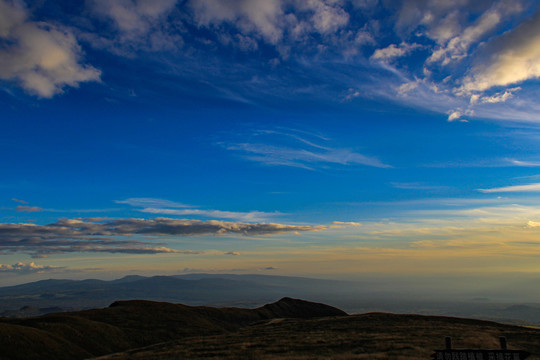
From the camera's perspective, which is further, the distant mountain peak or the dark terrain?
the distant mountain peak

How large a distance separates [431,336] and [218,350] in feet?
83.9

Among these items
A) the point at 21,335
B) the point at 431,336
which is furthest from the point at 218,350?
the point at 21,335

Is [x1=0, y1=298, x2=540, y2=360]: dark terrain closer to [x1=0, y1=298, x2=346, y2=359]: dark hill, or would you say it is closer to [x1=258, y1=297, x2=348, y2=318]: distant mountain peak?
[x1=0, y1=298, x2=346, y2=359]: dark hill

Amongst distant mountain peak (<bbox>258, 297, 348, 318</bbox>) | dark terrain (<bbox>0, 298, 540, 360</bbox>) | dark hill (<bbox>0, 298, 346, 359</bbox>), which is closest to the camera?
dark terrain (<bbox>0, 298, 540, 360</bbox>)

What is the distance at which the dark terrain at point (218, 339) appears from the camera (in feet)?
103

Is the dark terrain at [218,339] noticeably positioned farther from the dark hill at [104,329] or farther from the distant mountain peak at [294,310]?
the distant mountain peak at [294,310]

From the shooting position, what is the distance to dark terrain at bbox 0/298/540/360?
31.3 meters

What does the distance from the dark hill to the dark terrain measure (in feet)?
0.38

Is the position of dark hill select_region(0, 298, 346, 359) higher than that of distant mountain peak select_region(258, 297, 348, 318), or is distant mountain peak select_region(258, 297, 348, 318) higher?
dark hill select_region(0, 298, 346, 359)

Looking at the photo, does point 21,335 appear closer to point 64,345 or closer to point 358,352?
point 64,345

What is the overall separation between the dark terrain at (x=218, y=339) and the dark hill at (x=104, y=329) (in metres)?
0.12

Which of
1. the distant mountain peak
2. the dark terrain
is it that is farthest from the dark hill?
the distant mountain peak

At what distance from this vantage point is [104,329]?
58.2 metres

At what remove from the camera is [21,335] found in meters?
43.7
